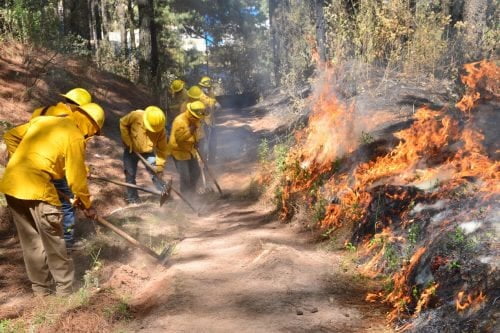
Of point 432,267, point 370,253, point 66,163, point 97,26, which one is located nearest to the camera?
point 432,267

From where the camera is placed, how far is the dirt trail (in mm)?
3707

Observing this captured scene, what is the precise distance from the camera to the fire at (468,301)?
3057 mm

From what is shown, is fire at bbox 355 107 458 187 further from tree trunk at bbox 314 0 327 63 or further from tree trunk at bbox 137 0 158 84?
tree trunk at bbox 137 0 158 84

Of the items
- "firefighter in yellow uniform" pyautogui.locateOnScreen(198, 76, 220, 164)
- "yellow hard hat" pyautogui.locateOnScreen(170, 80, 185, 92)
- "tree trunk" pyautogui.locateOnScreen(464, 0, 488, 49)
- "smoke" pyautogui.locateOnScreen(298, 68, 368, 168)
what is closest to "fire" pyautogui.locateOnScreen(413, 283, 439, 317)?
"smoke" pyautogui.locateOnScreen(298, 68, 368, 168)

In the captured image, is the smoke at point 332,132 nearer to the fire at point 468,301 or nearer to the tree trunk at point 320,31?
the tree trunk at point 320,31

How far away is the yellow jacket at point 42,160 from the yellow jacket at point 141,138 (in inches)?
122

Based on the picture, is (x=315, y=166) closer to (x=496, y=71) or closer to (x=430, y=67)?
(x=496, y=71)

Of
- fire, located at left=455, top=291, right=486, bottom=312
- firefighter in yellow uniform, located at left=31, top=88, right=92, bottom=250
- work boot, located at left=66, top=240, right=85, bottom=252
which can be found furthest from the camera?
work boot, located at left=66, top=240, right=85, bottom=252

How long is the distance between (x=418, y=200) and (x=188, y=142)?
4659 millimetres

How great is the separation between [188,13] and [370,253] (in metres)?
26.7

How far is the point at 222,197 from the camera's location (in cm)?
903

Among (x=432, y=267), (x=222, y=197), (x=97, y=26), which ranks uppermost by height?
(x=97, y=26)

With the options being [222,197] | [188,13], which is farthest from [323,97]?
[188,13]

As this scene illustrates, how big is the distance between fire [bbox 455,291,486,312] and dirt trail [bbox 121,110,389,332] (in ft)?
2.04
